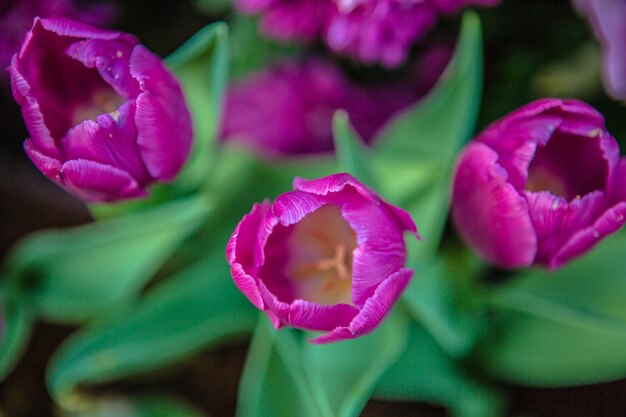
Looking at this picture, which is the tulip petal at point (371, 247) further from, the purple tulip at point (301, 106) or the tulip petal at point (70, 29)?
the purple tulip at point (301, 106)

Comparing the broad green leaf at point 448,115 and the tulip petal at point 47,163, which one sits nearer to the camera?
the tulip petal at point 47,163

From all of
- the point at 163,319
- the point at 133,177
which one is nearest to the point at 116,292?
the point at 163,319

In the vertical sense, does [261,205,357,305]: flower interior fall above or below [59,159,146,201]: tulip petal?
below

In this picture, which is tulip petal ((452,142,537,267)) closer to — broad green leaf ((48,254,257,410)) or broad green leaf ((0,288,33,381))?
broad green leaf ((48,254,257,410))

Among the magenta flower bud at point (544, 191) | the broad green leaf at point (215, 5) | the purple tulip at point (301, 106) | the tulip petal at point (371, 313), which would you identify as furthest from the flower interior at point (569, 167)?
the broad green leaf at point (215, 5)

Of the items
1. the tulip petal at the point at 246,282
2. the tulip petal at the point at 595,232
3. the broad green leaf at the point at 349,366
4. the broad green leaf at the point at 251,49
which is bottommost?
the broad green leaf at the point at 349,366

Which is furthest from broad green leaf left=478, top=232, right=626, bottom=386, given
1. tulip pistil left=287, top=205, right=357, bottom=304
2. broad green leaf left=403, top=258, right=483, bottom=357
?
tulip pistil left=287, top=205, right=357, bottom=304

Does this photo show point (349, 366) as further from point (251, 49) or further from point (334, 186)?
point (251, 49)
